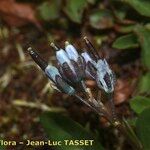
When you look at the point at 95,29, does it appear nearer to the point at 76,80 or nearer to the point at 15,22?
the point at 15,22

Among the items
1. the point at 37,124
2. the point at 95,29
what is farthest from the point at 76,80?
the point at 95,29

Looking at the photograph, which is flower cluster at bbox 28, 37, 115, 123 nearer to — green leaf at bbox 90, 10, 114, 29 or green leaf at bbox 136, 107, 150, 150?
green leaf at bbox 136, 107, 150, 150

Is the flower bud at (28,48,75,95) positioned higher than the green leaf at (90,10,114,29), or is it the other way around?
the green leaf at (90,10,114,29)

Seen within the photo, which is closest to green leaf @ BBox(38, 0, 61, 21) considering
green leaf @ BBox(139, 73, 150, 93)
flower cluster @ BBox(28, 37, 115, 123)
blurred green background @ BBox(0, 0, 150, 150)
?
blurred green background @ BBox(0, 0, 150, 150)

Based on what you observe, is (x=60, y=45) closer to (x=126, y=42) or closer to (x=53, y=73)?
(x=126, y=42)

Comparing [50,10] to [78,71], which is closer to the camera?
[78,71]

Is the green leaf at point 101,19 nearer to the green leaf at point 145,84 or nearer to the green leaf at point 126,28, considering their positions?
the green leaf at point 126,28

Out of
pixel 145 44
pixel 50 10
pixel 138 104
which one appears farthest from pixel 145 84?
pixel 50 10
